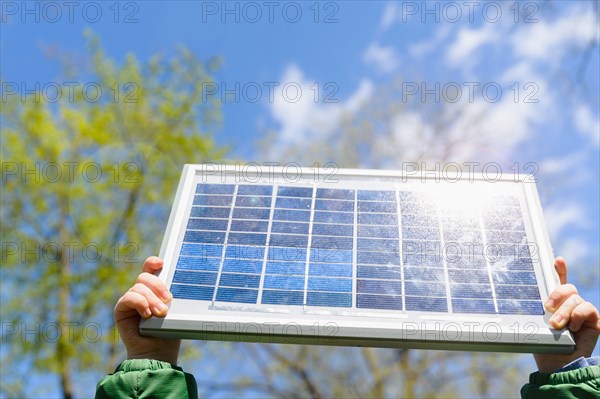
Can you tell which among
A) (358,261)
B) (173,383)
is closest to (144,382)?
(173,383)

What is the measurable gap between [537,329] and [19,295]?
450 inches

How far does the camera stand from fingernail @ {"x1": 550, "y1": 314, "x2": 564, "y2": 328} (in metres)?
1.57

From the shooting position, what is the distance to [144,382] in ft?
5.42

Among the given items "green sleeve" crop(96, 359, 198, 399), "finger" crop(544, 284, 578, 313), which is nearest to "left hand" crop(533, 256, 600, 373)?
"finger" crop(544, 284, 578, 313)

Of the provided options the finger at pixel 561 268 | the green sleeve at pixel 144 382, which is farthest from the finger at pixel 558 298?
the green sleeve at pixel 144 382

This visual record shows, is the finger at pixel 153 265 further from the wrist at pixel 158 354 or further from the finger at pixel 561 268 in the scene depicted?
the finger at pixel 561 268

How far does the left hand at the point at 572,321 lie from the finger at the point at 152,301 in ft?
4.03

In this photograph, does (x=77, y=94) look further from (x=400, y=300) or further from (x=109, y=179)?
(x=400, y=300)

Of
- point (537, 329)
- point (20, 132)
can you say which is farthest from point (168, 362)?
point (20, 132)

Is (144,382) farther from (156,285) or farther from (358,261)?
(358,261)

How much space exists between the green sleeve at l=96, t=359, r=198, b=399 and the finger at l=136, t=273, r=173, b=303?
0.22 metres

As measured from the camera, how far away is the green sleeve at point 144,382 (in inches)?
64.6

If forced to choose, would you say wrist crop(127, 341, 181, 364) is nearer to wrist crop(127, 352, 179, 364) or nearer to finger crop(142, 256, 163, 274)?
wrist crop(127, 352, 179, 364)

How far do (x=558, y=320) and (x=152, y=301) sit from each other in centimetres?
129
